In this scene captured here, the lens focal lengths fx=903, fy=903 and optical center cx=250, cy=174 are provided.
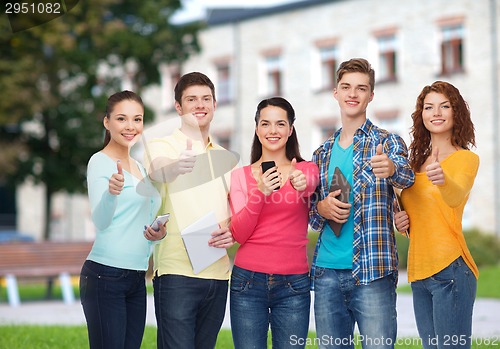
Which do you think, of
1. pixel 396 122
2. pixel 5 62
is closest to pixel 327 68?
pixel 396 122

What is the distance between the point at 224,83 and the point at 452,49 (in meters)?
9.40

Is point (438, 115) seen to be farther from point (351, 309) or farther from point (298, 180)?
point (351, 309)

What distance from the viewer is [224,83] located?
109 ft

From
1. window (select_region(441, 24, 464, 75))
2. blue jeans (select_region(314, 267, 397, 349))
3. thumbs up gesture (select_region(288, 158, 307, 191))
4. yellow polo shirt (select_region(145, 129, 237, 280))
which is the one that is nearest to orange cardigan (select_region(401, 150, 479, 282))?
blue jeans (select_region(314, 267, 397, 349))

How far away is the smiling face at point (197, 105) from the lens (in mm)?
5090

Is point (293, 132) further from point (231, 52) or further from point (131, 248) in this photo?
point (231, 52)

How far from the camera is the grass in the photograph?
776 centimetres

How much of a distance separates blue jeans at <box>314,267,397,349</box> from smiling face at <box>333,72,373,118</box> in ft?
2.93

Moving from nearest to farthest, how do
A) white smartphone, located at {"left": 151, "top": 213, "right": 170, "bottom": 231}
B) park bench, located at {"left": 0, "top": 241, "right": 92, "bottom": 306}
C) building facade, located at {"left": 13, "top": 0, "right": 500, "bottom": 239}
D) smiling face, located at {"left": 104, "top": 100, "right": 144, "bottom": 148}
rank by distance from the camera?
white smartphone, located at {"left": 151, "top": 213, "right": 170, "bottom": 231} < smiling face, located at {"left": 104, "top": 100, "right": 144, "bottom": 148} < park bench, located at {"left": 0, "top": 241, "right": 92, "bottom": 306} < building facade, located at {"left": 13, "top": 0, "right": 500, "bottom": 239}

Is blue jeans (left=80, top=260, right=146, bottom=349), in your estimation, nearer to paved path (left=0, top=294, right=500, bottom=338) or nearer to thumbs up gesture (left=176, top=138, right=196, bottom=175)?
thumbs up gesture (left=176, top=138, right=196, bottom=175)

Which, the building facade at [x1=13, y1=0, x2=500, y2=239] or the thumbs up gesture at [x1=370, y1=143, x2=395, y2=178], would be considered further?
the building facade at [x1=13, y1=0, x2=500, y2=239]

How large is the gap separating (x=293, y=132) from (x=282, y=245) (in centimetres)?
68

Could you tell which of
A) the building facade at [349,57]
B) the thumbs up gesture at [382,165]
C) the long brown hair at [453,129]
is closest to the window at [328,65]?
the building facade at [349,57]

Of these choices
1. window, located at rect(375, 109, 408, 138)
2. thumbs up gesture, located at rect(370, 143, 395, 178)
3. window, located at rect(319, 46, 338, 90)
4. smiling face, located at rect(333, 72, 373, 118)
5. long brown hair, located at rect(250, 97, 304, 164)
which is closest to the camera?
thumbs up gesture, located at rect(370, 143, 395, 178)
